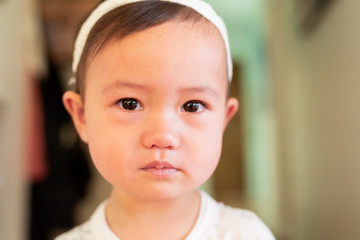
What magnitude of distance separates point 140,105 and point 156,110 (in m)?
0.04

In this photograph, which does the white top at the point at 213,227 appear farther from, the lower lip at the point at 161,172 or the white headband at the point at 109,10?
the white headband at the point at 109,10

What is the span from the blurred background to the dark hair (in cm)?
66

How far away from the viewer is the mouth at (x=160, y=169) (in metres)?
0.66

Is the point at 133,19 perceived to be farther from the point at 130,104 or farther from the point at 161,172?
the point at 161,172

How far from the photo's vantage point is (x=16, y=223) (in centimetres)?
188

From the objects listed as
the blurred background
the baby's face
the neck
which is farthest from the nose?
the blurred background

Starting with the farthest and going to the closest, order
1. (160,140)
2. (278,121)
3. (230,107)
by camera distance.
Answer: (278,121) → (230,107) → (160,140)

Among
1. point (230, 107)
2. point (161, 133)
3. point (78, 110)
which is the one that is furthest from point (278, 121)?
point (161, 133)

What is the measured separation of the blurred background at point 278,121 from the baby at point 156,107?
2.07ft

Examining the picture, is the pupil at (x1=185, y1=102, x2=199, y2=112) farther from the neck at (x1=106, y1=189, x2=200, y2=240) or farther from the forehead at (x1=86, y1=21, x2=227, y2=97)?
the neck at (x1=106, y1=189, x2=200, y2=240)

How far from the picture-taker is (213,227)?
2.55ft

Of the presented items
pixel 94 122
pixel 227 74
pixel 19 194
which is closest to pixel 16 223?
pixel 19 194

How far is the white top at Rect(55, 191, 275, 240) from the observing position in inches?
29.9

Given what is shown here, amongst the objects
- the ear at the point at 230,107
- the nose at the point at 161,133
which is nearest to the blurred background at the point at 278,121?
the ear at the point at 230,107
